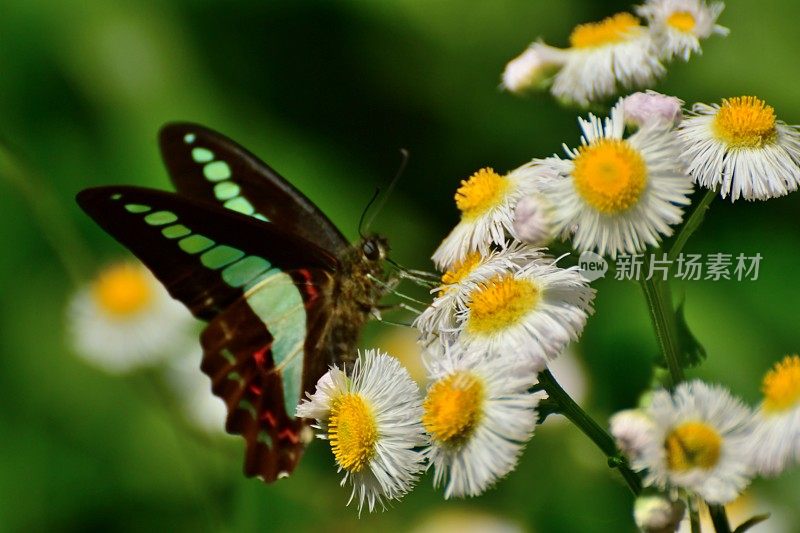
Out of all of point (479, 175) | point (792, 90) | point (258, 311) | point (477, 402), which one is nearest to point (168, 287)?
point (258, 311)

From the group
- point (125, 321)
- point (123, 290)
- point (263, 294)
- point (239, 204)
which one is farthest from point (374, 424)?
point (123, 290)

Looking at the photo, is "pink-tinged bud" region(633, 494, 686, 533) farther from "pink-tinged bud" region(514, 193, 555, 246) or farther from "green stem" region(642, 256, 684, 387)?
"pink-tinged bud" region(514, 193, 555, 246)

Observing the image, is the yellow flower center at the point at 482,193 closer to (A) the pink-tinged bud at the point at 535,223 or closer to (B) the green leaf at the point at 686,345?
(A) the pink-tinged bud at the point at 535,223

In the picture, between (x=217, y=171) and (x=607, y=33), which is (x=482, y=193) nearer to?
(x=607, y=33)

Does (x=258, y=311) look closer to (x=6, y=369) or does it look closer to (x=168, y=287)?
(x=168, y=287)

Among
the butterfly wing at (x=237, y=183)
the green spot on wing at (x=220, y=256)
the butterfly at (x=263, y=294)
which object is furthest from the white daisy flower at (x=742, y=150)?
the green spot on wing at (x=220, y=256)
